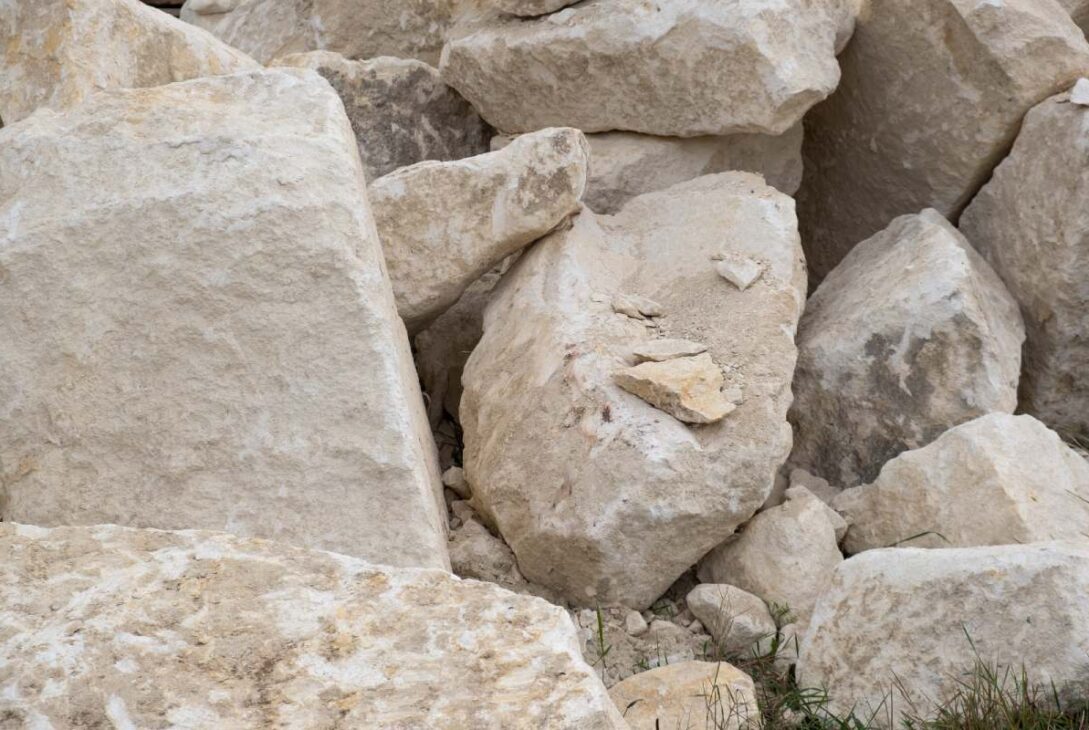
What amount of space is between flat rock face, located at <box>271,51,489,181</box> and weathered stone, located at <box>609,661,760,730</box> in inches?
75.6

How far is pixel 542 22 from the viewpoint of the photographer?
3688 millimetres

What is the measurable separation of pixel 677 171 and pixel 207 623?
7.78 feet

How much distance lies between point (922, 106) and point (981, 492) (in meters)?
1.49

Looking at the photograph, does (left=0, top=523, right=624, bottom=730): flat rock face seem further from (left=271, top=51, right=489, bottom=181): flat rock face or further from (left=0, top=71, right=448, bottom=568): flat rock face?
(left=271, top=51, right=489, bottom=181): flat rock face

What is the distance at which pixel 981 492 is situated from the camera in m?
2.82

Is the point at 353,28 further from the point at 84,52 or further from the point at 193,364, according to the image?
the point at 193,364

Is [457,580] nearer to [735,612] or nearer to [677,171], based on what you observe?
[735,612]

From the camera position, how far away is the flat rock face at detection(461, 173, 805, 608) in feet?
8.99

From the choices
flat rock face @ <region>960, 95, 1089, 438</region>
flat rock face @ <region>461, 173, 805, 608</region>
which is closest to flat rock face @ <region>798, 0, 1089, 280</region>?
flat rock face @ <region>960, 95, 1089, 438</region>

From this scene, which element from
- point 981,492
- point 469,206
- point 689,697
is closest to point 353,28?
point 469,206

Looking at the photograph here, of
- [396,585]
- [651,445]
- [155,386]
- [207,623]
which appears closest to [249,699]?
[207,623]

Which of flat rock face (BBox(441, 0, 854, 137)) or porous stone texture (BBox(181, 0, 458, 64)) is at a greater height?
flat rock face (BBox(441, 0, 854, 137))

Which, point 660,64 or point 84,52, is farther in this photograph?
point 660,64

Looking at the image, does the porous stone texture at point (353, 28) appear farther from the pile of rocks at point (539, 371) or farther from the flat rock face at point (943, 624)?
the flat rock face at point (943, 624)
